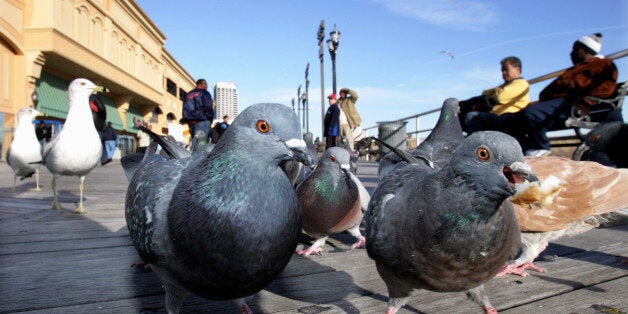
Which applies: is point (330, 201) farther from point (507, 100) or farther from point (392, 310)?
point (507, 100)

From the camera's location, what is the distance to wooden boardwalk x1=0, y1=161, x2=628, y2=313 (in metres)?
1.95

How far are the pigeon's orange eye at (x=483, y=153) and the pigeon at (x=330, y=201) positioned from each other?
70.9 inches

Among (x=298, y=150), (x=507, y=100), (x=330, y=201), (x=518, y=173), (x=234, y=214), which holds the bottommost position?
(x=330, y=201)

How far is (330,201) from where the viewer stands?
10.6 ft

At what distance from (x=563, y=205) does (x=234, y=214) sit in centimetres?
235

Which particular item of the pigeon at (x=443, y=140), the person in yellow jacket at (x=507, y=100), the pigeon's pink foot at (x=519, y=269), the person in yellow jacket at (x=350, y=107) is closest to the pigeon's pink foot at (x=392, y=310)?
the pigeon's pink foot at (x=519, y=269)

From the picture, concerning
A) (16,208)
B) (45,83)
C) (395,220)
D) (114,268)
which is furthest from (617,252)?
(45,83)

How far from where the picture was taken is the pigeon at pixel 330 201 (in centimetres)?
318

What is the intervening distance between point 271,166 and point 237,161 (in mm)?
136

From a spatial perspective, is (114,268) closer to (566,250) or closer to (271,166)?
(271,166)

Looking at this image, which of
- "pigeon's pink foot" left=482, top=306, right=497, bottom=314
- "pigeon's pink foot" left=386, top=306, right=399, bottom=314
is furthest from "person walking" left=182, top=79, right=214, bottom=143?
"pigeon's pink foot" left=482, top=306, right=497, bottom=314

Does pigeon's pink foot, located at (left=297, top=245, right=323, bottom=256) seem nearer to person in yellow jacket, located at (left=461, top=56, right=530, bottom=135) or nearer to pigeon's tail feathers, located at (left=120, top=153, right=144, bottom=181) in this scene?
pigeon's tail feathers, located at (left=120, top=153, right=144, bottom=181)

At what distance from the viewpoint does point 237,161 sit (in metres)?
1.48

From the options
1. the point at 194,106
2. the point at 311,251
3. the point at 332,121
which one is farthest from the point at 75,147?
the point at 332,121
